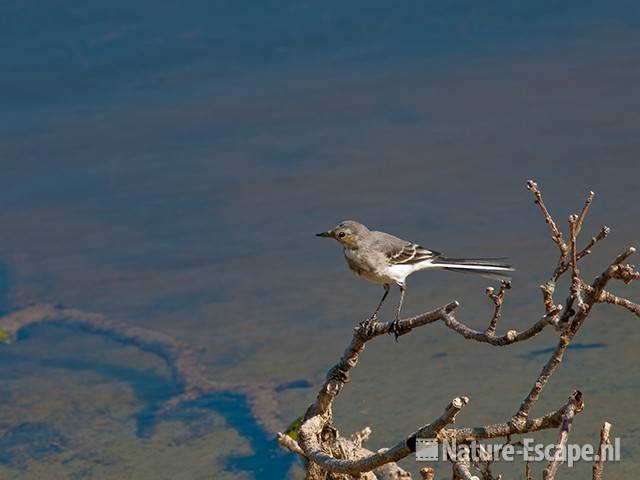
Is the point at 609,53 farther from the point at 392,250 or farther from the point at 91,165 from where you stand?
the point at 392,250

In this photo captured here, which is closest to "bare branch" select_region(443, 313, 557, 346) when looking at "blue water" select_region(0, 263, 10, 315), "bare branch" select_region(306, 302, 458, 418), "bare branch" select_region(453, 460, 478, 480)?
"bare branch" select_region(453, 460, 478, 480)

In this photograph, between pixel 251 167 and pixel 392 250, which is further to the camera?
pixel 251 167

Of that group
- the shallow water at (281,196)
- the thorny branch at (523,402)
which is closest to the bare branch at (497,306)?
the thorny branch at (523,402)

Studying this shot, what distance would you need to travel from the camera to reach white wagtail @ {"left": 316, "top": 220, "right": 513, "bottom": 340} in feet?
20.8

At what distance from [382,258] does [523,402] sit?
2.30 m

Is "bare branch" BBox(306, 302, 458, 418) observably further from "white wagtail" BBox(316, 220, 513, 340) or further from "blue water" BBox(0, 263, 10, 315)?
"blue water" BBox(0, 263, 10, 315)

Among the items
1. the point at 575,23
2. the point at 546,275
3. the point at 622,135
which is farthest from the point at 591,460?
the point at 575,23

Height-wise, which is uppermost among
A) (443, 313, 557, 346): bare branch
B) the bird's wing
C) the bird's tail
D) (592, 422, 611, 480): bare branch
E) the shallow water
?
(443, 313, 557, 346): bare branch

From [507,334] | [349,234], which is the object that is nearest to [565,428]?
[507,334]

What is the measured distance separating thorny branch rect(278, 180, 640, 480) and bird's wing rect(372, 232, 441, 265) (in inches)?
46.6

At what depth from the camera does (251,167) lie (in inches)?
530

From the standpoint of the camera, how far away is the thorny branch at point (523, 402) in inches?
141

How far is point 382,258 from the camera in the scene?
6.35m

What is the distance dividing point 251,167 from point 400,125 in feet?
6.30
